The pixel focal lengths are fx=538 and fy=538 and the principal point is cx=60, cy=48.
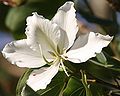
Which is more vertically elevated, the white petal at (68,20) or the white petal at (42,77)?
the white petal at (68,20)

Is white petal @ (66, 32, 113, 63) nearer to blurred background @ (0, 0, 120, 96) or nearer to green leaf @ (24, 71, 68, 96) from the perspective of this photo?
green leaf @ (24, 71, 68, 96)

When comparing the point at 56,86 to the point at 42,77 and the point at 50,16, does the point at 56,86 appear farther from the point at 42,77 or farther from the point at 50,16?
the point at 50,16

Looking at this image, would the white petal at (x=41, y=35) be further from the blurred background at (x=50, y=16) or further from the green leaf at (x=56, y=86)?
the blurred background at (x=50, y=16)

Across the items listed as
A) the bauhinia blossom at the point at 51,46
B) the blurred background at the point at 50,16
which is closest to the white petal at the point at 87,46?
the bauhinia blossom at the point at 51,46

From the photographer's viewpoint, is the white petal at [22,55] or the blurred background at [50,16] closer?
the white petal at [22,55]

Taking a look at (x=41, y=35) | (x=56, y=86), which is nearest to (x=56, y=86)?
(x=56, y=86)

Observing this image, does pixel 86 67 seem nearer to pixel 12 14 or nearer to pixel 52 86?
pixel 52 86

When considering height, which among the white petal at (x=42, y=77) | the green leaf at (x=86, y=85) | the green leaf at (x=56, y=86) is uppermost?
the white petal at (x=42, y=77)
